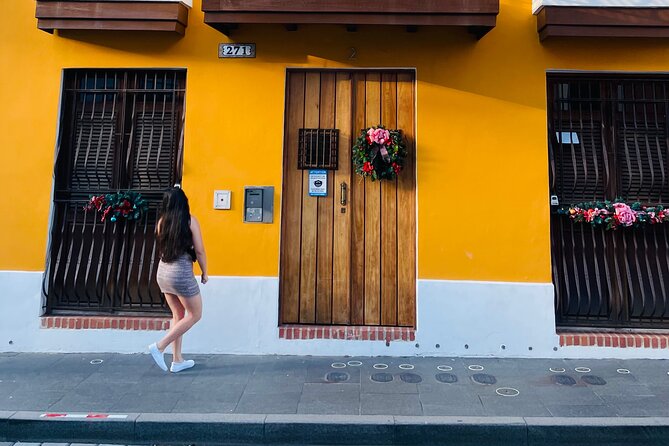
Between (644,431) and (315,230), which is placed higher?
(315,230)

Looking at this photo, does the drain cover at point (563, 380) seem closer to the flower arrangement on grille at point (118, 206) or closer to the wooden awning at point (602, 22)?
the wooden awning at point (602, 22)

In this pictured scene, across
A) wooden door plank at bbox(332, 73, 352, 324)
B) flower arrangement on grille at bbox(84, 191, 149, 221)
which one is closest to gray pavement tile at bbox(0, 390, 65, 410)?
flower arrangement on grille at bbox(84, 191, 149, 221)

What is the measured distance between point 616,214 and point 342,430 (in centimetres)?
409

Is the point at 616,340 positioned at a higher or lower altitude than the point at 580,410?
higher

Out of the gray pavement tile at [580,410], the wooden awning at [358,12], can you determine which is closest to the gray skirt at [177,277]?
the wooden awning at [358,12]

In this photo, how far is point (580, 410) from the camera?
150 inches

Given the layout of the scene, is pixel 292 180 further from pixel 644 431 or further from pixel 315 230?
pixel 644 431

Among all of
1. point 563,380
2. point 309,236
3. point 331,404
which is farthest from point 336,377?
point 563,380

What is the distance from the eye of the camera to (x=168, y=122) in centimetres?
562

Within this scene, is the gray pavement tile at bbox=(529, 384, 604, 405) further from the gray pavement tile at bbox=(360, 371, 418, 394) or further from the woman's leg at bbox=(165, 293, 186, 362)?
the woman's leg at bbox=(165, 293, 186, 362)

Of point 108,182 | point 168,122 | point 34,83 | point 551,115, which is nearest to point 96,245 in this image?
point 108,182

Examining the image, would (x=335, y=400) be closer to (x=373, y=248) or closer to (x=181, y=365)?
(x=181, y=365)

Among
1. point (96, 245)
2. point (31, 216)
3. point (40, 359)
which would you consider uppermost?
point (31, 216)

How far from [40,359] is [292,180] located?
11.9 ft
